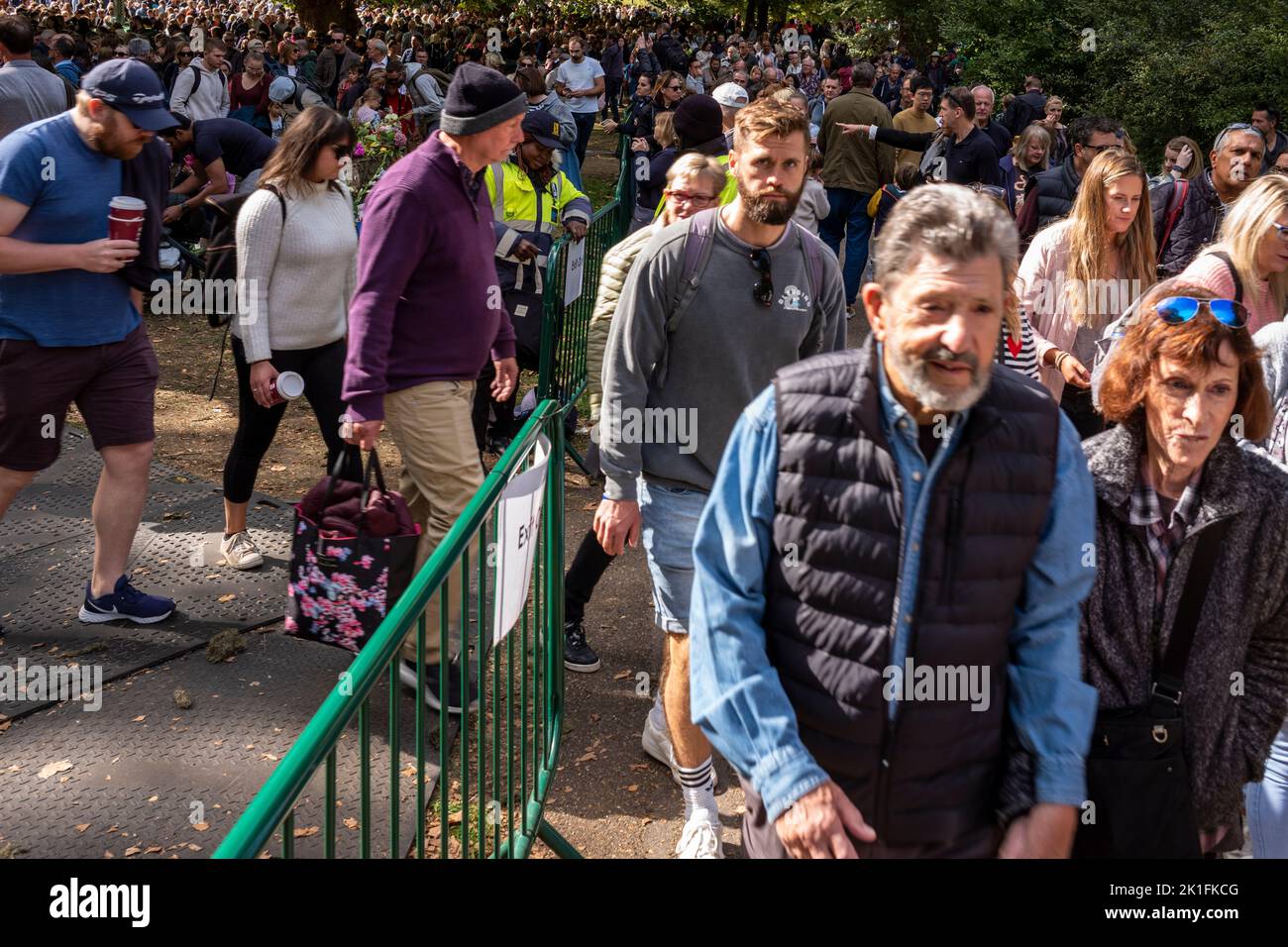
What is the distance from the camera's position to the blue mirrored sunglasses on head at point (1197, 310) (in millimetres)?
2803

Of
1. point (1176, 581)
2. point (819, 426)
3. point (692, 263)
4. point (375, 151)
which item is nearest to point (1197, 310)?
point (1176, 581)

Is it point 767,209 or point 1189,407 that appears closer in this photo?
point 1189,407

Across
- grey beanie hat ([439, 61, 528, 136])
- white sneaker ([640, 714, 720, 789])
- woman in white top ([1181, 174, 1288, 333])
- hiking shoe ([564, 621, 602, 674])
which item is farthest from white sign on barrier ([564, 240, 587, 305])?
woman in white top ([1181, 174, 1288, 333])

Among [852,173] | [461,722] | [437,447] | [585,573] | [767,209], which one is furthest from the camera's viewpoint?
[852,173]

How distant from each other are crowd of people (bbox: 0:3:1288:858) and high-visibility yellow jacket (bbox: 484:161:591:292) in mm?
20

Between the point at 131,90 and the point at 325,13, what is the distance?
26269 millimetres

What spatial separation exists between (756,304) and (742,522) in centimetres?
160

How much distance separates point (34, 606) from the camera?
552 centimetres

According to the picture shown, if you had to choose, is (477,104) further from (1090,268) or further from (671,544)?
(1090,268)

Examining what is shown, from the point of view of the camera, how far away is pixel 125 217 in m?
4.77

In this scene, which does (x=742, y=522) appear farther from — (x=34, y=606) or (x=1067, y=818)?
(x=34, y=606)

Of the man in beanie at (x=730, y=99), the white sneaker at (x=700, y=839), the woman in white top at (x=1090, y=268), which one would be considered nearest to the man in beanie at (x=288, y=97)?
the man in beanie at (x=730, y=99)

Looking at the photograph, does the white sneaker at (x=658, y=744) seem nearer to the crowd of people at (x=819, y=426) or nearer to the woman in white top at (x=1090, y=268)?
the crowd of people at (x=819, y=426)

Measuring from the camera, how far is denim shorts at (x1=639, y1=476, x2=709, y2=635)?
156 inches
